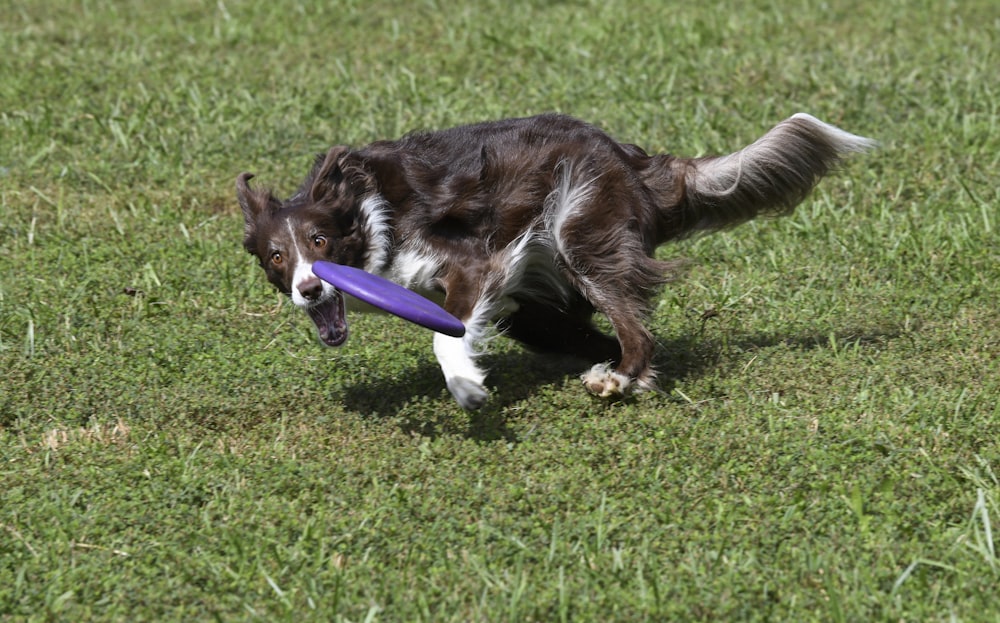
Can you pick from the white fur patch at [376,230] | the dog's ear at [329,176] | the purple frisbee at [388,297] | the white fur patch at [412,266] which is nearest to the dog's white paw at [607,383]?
the purple frisbee at [388,297]

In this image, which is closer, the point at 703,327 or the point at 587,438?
the point at 587,438

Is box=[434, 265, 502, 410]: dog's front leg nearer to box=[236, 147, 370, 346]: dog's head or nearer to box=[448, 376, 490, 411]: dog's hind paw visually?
box=[448, 376, 490, 411]: dog's hind paw

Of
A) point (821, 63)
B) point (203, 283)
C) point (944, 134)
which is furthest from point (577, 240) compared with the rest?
point (821, 63)

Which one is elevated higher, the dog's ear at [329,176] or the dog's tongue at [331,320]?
the dog's ear at [329,176]

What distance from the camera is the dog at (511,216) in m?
6.20

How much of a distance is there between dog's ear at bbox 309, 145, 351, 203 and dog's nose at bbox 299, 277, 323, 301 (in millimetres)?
426

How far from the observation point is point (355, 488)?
557cm

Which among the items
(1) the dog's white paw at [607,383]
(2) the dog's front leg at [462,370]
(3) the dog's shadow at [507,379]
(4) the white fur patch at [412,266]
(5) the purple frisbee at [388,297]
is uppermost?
(5) the purple frisbee at [388,297]

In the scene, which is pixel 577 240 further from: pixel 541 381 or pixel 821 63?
pixel 821 63

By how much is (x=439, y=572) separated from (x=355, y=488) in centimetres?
78

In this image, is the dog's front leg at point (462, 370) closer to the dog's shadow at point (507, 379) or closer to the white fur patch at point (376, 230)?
the dog's shadow at point (507, 379)

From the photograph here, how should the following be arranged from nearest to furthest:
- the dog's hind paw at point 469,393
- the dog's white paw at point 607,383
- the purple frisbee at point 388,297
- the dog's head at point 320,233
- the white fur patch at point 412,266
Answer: the purple frisbee at point 388,297 < the dog's hind paw at point 469,393 < the dog's head at point 320,233 < the dog's white paw at point 607,383 < the white fur patch at point 412,266

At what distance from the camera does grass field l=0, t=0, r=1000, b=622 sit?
4918 mm

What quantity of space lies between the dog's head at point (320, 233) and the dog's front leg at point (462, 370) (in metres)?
0.47
